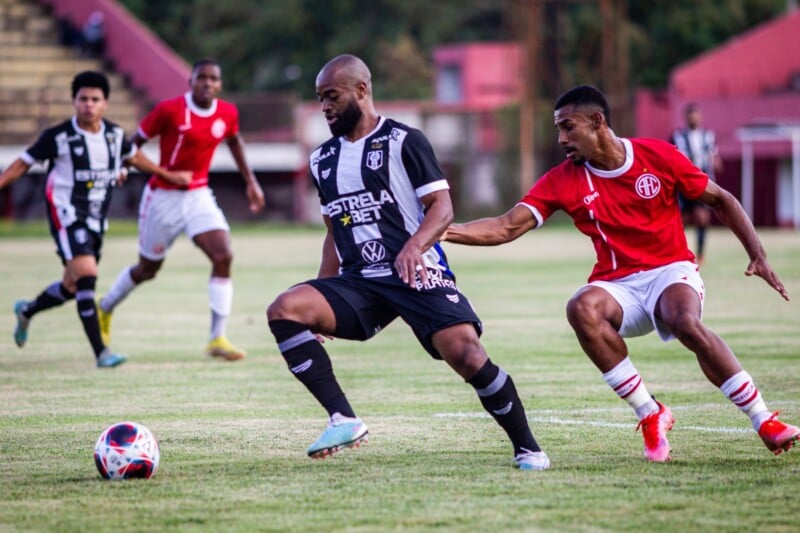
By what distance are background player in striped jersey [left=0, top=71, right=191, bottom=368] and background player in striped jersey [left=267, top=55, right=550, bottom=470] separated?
4946 mm

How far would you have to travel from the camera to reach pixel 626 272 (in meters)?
7.55

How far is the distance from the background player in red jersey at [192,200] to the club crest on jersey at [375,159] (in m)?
5.53

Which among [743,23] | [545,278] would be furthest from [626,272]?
[743,23]

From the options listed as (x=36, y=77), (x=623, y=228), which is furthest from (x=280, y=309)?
(x=36, y=77)

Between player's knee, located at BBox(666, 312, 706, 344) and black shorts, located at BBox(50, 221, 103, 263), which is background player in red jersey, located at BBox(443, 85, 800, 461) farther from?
black shorts, located at BBox(50, 221, 103, 263)

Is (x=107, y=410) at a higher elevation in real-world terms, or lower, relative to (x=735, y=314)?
higher

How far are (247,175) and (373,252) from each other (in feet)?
20.5

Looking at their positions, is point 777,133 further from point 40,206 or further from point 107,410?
point 107,410

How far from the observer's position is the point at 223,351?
12383 millimetres

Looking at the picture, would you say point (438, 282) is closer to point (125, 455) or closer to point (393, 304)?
point (393, 304)

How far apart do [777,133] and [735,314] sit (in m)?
23.9

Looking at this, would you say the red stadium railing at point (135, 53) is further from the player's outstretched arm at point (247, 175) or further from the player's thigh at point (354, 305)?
the player's thigh at point (354, 305)

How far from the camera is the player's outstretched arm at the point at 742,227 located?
7.42 meters

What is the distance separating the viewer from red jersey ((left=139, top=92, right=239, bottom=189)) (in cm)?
1288
